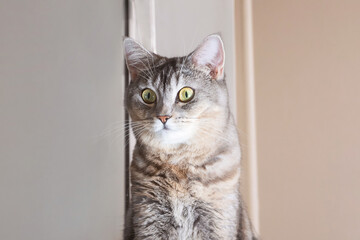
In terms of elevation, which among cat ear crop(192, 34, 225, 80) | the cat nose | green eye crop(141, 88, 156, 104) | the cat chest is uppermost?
cat ear crop(192, 34, 225, 80)

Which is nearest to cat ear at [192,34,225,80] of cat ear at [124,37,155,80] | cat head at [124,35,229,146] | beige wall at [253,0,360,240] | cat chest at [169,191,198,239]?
cat head at [124,35,229,146]

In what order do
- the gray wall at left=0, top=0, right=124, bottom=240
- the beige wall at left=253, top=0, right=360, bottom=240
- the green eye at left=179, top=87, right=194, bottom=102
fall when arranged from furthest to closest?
the beige wall at left=253, top=0, right=360, bottom=240, the green eye at left=179, top=87, right=194, bottom=102, the gray wall at left=0, top=0, right=124, bottom=240

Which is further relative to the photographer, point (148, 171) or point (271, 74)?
point (271, 74)

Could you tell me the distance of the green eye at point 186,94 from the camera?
2.83ft

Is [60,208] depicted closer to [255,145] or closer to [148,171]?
[148,171]

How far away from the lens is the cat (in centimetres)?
82

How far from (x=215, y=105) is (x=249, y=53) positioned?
1.02 metres

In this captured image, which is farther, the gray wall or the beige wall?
the beige wall

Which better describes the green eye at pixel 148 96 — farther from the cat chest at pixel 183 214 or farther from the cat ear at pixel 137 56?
the cat chest at pixel 183 214

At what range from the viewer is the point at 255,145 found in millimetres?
1852

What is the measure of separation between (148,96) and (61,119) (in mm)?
235

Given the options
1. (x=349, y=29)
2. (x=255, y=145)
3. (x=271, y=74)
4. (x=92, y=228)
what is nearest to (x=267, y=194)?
(x=255, y=145)

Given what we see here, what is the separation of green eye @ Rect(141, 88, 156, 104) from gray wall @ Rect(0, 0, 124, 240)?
0.21 metres

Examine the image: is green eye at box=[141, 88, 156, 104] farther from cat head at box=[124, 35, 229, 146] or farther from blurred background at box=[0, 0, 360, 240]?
blurred background at box=[0, 0, 360, 240]
